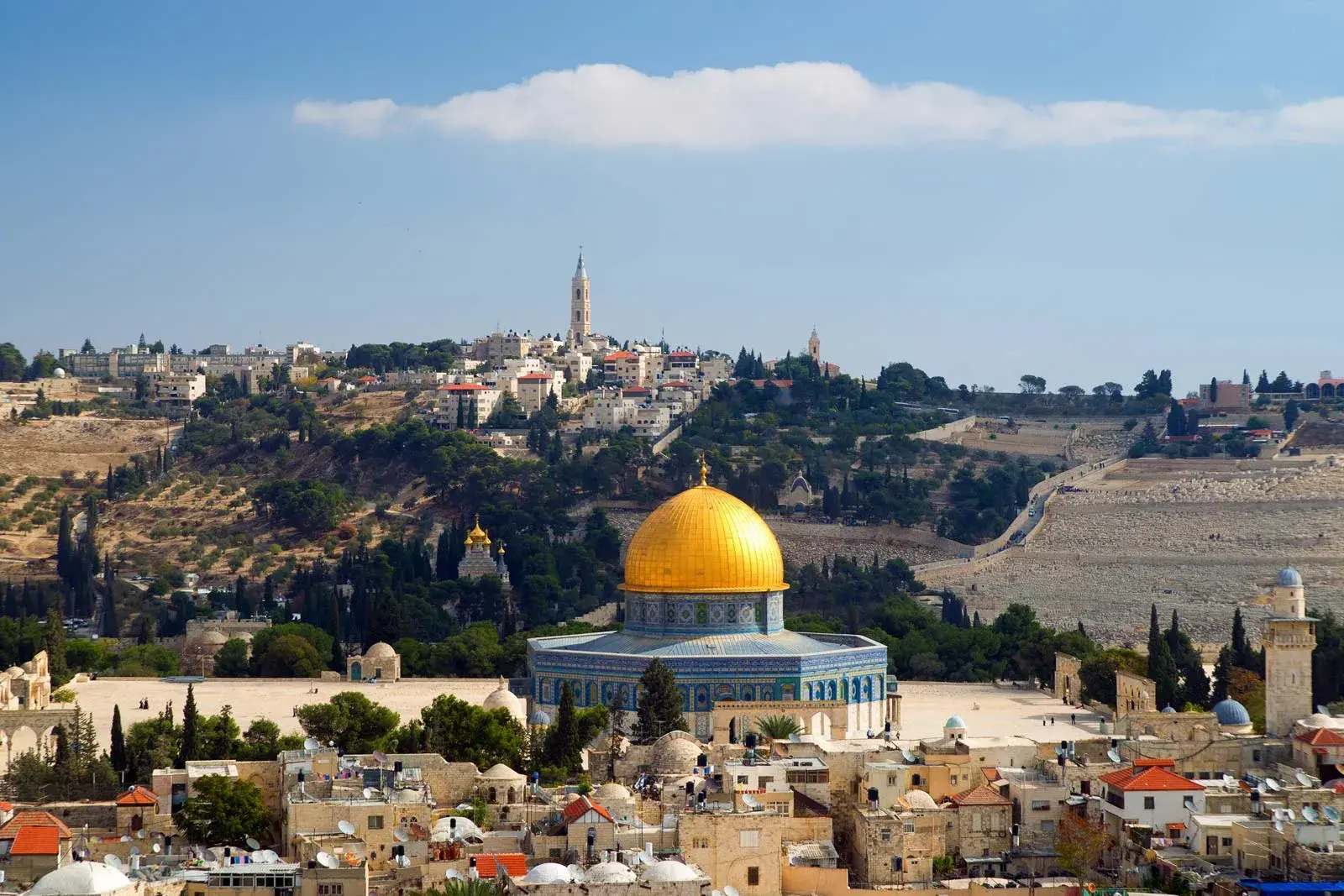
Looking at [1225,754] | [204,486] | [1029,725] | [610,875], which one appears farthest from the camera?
[204,486]

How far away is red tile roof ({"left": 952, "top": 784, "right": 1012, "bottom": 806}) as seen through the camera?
30922mm

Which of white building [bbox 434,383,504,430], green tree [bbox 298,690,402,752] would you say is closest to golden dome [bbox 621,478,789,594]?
green tree [bbox 298,690,402,752]

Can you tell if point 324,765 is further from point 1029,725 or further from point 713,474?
point 713,474

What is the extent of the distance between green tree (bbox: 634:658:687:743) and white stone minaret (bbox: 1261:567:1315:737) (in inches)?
303

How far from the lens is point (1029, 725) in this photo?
40156 mm

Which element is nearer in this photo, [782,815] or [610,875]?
[610,875]

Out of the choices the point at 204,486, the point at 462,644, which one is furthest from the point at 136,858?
the point at 204,486

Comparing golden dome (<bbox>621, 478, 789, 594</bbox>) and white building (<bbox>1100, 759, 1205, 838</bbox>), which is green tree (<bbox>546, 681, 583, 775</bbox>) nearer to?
golden dome (<bbox>621, 478, 789, 594</bbox>)

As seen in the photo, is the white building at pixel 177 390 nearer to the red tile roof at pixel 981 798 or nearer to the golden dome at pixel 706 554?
the golden dome at pixel 706 554

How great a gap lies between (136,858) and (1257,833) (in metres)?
11.4

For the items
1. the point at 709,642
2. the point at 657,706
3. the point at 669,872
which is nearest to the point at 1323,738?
the point at 657,706

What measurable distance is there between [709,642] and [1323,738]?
9.64 m

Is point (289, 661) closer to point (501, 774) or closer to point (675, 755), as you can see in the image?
point (675, 755)

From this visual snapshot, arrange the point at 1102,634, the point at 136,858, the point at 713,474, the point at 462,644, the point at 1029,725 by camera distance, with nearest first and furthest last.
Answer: the point at 136,858
the point at 1029,725
the point at 462,644
the point at 1102,634
the point at 713,474
